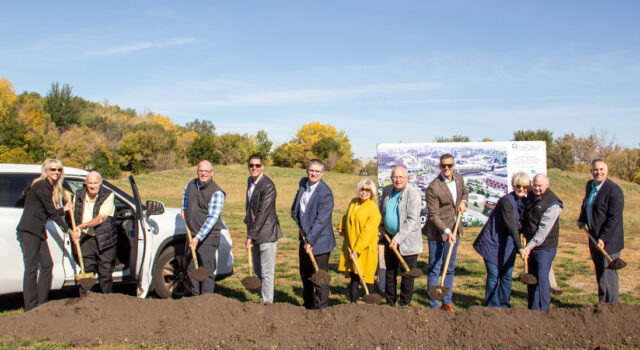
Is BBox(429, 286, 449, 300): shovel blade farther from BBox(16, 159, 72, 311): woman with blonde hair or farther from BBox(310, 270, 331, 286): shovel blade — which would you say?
BBox(16, 159, 72, 311): woman with blonde hair

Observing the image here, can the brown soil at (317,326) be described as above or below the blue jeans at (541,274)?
below

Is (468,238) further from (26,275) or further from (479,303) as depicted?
(26,275)

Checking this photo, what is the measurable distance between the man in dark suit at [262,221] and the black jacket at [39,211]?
2.13 meters

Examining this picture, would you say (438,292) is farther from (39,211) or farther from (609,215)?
(39,211)

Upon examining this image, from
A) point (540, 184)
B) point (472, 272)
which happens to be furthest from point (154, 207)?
point (472, 272)

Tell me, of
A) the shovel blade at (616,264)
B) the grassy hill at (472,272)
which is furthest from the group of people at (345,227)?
the grassy hill at (472,272)

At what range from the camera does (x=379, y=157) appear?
14523 mm

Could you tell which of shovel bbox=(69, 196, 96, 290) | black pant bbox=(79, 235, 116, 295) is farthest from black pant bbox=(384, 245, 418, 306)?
shovel bbox=(69, 196, 96, 290)

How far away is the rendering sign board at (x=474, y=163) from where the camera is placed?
14.4 metres

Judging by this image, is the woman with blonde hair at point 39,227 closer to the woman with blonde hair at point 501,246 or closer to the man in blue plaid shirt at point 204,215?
the man in blue plaid shirt at point 204,215

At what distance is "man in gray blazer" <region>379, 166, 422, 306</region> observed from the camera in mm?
5812

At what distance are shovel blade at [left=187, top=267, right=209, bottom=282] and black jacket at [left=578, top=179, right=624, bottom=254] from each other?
4.61 m

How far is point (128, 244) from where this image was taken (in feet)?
21.9

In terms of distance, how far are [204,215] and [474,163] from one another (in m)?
11.3
